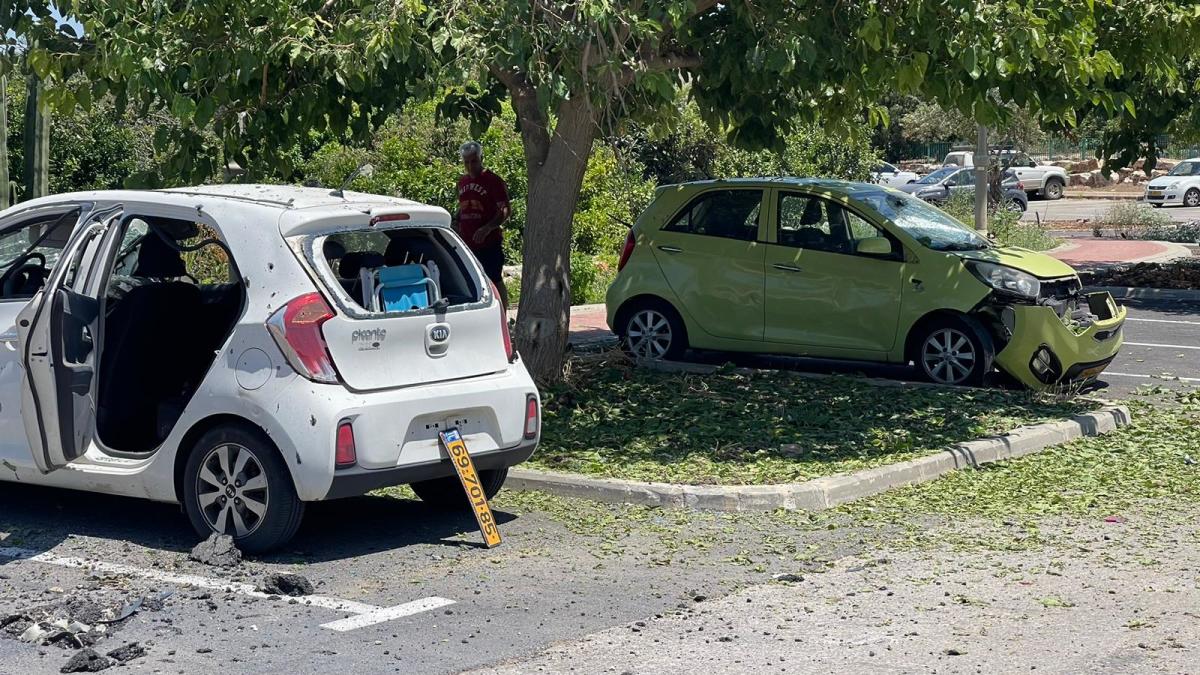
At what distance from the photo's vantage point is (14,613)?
6.43 metres

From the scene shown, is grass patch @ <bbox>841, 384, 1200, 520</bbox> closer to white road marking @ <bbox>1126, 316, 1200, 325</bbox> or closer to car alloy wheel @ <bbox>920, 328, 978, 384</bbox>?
car alloy wheel @ <bbox>920, 328, 978, 384</bbox>

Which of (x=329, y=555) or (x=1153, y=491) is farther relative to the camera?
(x=1153, y=491)

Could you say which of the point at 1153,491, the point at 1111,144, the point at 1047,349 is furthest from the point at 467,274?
the point at 1111,144

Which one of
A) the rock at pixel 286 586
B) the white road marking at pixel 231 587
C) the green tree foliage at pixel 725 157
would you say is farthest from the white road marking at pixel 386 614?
the green tree foliage at pixel 725 157

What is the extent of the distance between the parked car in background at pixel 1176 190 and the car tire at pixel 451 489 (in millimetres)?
38691

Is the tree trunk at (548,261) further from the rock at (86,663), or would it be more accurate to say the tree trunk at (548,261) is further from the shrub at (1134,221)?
the shrub at (1134,221)

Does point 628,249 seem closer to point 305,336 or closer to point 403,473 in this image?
point 403,473

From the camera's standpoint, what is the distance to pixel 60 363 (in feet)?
24.2

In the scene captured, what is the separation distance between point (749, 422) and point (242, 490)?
4.21m

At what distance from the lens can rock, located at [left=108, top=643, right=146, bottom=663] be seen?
231 inches

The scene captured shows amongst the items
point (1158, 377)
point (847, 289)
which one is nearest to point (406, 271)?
point (847, 289)

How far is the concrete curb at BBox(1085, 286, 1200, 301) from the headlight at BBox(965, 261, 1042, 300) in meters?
7.70

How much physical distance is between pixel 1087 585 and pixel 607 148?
46.7ft

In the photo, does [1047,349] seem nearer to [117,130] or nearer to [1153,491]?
[1153,491]
